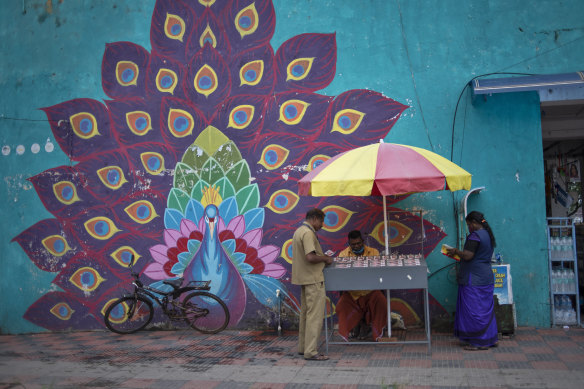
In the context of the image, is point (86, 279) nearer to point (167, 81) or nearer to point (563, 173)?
point (167, 81)

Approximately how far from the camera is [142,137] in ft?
29.8

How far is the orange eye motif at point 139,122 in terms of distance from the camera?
9.09 meters

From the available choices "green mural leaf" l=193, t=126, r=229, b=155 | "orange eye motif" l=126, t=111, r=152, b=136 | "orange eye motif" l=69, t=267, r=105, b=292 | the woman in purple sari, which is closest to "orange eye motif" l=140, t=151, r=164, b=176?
"orange eye motif" l=126, t=111, r=152, b=136

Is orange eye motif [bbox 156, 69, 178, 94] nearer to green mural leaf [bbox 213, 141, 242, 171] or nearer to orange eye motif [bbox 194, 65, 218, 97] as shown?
orange eye motif [bbox 194, 65, 218, 97]

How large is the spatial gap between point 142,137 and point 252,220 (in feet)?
7.41

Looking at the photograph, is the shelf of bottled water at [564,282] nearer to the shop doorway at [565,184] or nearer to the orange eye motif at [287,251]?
the shop doorway at [565,184]

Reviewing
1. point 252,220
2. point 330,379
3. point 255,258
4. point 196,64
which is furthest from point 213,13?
point 330,379

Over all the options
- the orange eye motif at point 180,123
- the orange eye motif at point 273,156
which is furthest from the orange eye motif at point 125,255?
the orange eye motif at point 273,156

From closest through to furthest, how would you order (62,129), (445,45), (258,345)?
1. (258,345)
2. (445,45)
3. (62,129)

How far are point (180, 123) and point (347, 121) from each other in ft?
8.67

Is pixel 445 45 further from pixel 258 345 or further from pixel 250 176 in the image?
pixel 258 345

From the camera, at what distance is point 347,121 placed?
8375 millimetres

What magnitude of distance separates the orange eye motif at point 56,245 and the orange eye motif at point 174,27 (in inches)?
148

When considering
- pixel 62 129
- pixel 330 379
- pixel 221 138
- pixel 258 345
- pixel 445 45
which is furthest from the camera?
pixel 62 129
